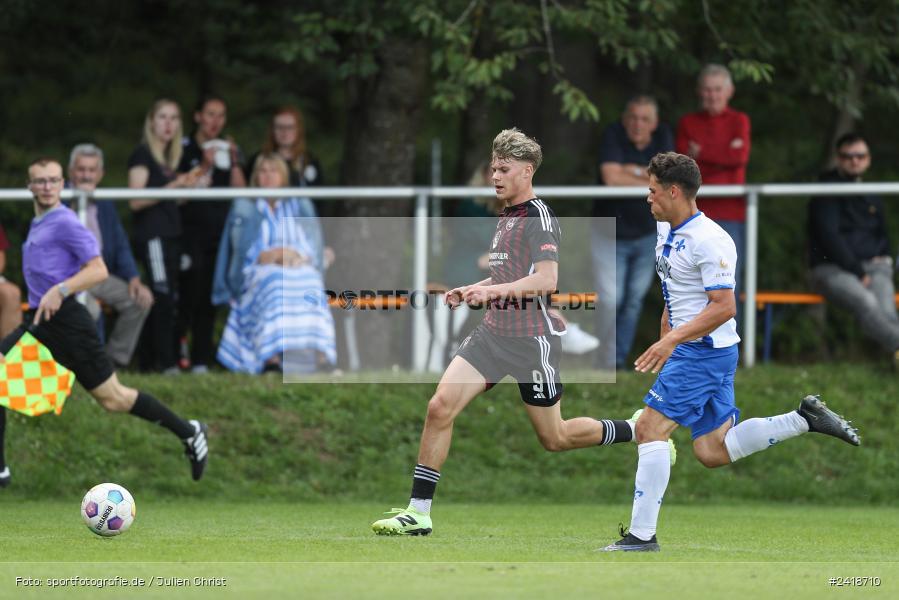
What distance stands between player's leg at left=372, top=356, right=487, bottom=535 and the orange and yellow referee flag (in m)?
4.43

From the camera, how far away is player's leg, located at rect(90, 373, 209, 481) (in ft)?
38.8

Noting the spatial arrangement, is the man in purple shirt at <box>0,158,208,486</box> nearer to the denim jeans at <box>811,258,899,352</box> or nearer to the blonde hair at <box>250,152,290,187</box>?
the blonde hair at <box>250,152,290,187</box>

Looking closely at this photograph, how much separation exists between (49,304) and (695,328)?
17.0ft

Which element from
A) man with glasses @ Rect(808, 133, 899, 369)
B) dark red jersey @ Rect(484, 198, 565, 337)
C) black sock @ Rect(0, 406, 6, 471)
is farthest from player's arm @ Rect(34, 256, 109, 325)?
man with glasses @ Rect(808, 133, 899, 369)

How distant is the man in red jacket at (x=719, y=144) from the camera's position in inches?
568

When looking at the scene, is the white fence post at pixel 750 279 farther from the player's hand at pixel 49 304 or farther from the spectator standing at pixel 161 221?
the player's hand at pixel 49 304

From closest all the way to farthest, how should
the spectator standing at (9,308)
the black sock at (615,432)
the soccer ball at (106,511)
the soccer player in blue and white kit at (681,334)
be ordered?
the soccer player in blue and white kit at (681,334), the soccer ball at (106,511), the black sock at (615,432), the spectator standing at (9,308)

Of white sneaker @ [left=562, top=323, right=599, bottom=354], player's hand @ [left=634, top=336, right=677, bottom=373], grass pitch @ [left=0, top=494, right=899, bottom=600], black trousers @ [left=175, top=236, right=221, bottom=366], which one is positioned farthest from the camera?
black trousers @ [left=175, top=236, right=221, bottom=366]

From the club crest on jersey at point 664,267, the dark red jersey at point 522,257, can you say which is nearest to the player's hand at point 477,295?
the dark red jersey at point 522,257

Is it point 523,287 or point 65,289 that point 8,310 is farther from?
point 523,287

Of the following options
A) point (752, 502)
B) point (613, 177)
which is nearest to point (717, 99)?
point (613, 177)

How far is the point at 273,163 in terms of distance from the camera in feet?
46.8

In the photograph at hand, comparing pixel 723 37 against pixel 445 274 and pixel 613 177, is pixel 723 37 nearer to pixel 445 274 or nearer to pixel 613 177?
pixel 613 177

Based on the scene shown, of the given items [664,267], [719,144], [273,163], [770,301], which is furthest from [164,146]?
[664,267]
